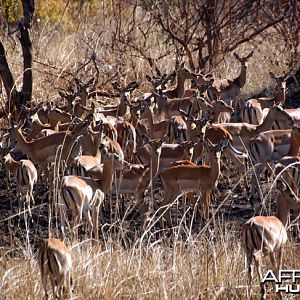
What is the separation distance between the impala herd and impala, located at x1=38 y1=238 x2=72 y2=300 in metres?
1.41

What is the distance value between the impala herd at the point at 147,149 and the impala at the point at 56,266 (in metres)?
1.41

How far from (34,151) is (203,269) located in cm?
374

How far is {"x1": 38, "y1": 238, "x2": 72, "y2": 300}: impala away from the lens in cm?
499

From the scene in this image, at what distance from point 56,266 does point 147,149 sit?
3584 mm

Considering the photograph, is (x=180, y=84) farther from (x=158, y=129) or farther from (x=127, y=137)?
(x=127, y=137)

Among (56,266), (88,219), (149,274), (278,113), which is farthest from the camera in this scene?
(278,113)

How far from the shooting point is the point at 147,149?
8.49 metres

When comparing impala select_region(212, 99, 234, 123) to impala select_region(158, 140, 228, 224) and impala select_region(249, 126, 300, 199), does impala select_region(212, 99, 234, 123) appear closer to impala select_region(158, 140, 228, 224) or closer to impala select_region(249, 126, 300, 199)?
impala select_region(249, 126, 300, 199)

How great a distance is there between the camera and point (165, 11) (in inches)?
483

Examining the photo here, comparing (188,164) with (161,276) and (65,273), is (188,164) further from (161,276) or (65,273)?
(65,273)

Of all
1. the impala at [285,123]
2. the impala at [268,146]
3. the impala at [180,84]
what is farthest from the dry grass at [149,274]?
the impala at [180,84]

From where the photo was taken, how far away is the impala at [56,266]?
16.4 feet

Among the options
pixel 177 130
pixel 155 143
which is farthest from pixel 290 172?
pixel 177 130

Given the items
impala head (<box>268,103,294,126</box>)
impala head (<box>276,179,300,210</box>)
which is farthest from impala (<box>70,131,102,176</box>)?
impala head (<box>276,179,300,210</box>)
